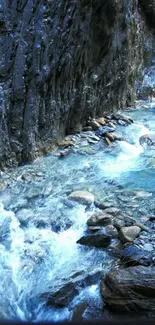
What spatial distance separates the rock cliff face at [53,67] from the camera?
6.58 m

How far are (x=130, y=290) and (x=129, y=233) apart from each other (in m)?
1.24

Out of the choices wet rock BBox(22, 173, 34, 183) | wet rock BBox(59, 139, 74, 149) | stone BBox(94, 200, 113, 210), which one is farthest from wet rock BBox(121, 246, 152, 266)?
wet rock BBox(59, 139, 74, 149)

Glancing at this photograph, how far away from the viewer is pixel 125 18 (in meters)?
11.8

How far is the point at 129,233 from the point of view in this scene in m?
4.76

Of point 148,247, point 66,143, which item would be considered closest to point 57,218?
point 148,247

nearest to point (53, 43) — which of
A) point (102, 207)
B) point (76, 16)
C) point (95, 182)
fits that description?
point (76, 16)

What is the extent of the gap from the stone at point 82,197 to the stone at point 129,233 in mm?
1053

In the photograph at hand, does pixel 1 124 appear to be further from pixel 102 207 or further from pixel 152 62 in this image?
pixel 152 62

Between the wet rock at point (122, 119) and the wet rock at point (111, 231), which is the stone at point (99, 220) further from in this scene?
the wet rock at point (122, 119)

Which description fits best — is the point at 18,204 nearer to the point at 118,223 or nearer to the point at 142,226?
the point at 118,223

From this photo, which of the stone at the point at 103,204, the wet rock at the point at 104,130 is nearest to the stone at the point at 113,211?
the stone at the point at 103,204

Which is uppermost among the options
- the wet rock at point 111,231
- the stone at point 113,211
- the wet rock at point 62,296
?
the stone at point 113,211

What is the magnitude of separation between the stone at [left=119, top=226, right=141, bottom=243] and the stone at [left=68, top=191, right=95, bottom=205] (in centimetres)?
105

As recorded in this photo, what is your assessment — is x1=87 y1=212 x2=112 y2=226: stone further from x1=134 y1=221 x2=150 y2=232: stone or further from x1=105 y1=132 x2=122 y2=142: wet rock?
x1=105 y1=132 x2=122 y2=142: wet rock
